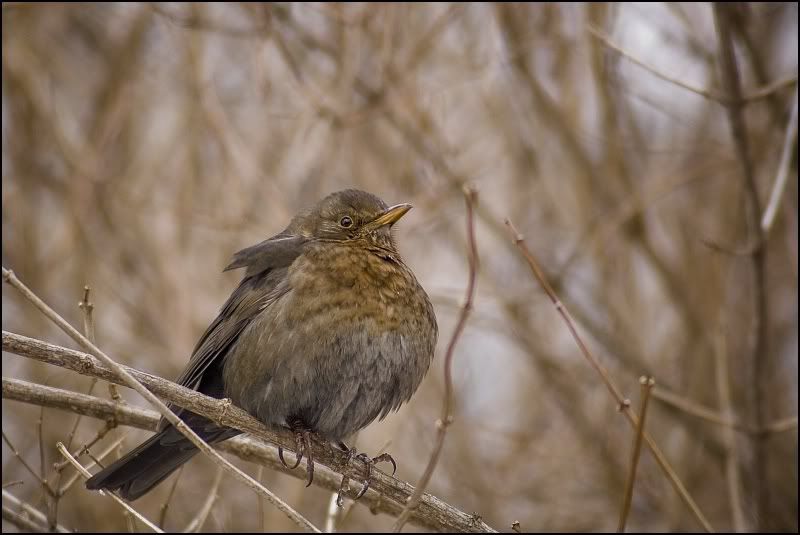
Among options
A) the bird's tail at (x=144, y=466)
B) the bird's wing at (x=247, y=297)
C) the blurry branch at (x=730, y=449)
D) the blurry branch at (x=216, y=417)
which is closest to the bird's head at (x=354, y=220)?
the bird's wing at (x=247, y=297)

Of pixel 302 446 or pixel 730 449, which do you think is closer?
pixel 302 446

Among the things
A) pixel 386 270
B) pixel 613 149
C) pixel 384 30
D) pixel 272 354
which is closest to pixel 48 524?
pixel 272 354

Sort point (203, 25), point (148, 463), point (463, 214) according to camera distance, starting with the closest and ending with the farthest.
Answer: point (148, 463)
point (203, 25)
point (463, 214)

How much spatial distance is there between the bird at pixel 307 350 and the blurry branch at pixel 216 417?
0.25ft

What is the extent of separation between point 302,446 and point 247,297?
2.37 ft

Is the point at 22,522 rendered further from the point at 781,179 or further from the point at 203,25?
the point at 781,179

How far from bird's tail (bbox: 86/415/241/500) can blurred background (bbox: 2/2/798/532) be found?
5.27ft

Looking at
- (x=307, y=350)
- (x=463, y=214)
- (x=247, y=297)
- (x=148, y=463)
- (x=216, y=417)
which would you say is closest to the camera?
(x=216, y=417)

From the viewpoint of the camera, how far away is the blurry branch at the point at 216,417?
3020 millimetres

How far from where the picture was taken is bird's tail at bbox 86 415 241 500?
12.9 ft

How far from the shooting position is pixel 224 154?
5938 mm

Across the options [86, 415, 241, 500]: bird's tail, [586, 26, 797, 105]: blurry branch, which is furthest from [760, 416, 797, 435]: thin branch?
[86, 415, 241, 500]: bird's tail

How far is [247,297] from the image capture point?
13.9 feet

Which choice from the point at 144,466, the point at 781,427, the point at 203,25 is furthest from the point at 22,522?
the point at 781,427
